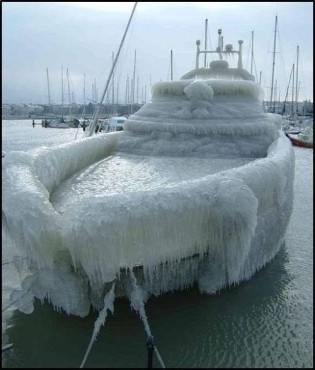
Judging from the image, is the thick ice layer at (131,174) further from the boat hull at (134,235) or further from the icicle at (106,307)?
the icicle at (106,307)

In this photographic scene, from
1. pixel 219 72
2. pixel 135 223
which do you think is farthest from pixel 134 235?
pixel 219 72

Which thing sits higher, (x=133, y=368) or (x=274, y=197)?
(x=274, y=197)

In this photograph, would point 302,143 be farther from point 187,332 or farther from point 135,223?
point 135,223

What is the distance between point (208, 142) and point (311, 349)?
21.9 ft

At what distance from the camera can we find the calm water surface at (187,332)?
5.73m

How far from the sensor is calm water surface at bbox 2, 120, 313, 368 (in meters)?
5.73

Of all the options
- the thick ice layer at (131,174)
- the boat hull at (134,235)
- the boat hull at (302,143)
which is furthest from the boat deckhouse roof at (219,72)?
the boat hull at (302,143)

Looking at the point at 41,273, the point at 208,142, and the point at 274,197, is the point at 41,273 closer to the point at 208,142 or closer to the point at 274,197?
the point at 274,197

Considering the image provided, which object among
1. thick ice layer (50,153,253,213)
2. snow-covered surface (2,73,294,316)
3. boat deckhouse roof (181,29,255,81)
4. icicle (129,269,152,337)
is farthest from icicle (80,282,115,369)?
boat deckhouse roof (181,29,255,81)

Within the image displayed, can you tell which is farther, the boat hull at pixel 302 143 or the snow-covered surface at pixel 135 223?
the boat hull at pixel 302 143

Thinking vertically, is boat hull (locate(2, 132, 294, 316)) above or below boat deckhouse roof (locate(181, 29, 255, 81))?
below

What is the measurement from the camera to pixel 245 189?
21.1ft

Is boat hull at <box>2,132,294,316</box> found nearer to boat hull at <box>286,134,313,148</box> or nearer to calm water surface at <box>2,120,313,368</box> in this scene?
calm water surface at <box>2,120,313,368</box>

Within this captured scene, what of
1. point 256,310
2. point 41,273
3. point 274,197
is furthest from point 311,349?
point 41,273
